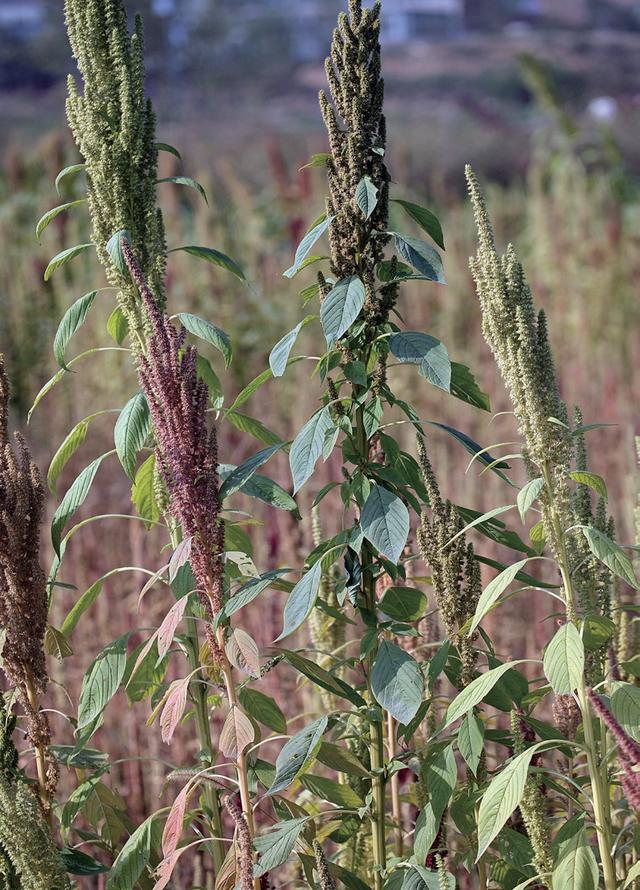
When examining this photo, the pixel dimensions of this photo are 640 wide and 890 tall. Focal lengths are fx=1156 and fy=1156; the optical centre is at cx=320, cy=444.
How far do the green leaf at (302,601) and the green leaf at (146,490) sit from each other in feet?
1.37

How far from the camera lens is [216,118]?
21.0m

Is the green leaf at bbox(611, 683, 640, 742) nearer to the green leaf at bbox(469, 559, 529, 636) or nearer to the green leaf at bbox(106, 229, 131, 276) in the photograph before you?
the green leaf at bbox(469, 559, 529, 636)

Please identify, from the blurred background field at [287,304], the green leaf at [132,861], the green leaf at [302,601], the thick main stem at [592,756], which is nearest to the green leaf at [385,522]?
the green leaf at [302,601]

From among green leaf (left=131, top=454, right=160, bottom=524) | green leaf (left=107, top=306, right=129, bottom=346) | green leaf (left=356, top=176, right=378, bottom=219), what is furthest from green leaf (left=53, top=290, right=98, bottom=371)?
green leaf (left=356, top=176, right=378, bottom=219)

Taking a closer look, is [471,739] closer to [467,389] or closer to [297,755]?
[297,755]

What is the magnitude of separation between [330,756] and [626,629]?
59 cm

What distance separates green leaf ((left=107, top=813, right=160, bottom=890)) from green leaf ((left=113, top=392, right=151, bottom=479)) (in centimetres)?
50

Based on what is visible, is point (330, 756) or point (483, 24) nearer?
point (330, 756)

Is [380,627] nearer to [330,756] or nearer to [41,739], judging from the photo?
[330,756]

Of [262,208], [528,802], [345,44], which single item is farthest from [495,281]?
[262,208]

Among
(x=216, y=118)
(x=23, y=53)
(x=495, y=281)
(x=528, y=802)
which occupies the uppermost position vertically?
(x=23, y=53)

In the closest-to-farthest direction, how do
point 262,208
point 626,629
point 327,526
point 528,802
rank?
point 528,802
point 626,629
point 327,526
point 262,208

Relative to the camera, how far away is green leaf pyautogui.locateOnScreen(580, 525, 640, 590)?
136 centimetres

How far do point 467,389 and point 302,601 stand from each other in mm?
402
